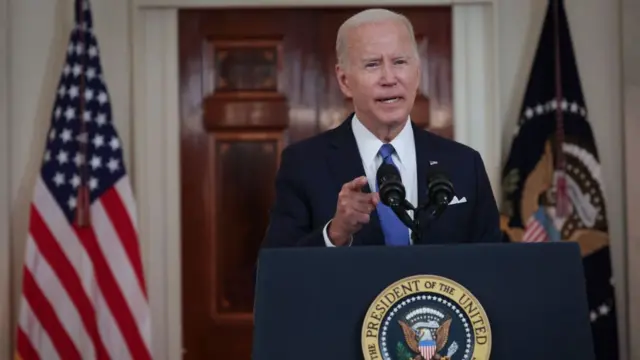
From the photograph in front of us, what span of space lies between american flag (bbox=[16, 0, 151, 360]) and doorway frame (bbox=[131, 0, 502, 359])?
0.20 metres

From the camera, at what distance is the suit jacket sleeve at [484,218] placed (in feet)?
5.85

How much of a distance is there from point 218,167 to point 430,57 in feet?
3.36

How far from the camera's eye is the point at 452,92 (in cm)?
392

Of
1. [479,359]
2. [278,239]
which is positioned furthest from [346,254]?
[278,239]

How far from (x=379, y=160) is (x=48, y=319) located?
2.26m

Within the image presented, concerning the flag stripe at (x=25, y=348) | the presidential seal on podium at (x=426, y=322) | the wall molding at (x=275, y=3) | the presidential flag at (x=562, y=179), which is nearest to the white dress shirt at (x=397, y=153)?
the presidential seal on podium at (x=426, y=322)

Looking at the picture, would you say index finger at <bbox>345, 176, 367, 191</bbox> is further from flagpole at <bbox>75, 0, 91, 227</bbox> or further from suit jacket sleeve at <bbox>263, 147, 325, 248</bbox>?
flagpole at <bbox>75, 0, 91, 227</bbox>

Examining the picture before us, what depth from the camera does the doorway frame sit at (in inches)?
151

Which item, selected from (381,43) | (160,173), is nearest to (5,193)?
(160,173)

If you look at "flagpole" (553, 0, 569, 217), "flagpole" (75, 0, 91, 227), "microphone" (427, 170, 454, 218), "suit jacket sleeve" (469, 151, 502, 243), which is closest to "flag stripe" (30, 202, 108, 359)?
"flagpole" (75, 0, 91, 227)

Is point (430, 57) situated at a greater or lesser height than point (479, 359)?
greater

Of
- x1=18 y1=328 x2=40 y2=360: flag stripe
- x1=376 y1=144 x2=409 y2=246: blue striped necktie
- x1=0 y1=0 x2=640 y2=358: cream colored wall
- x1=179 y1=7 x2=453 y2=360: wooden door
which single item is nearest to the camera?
x1=376 y1=144 x2=409 y2=246: blue striped necktie

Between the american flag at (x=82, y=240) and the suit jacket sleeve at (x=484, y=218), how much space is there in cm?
214

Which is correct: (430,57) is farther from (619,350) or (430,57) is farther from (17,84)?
Result: (17,84)
